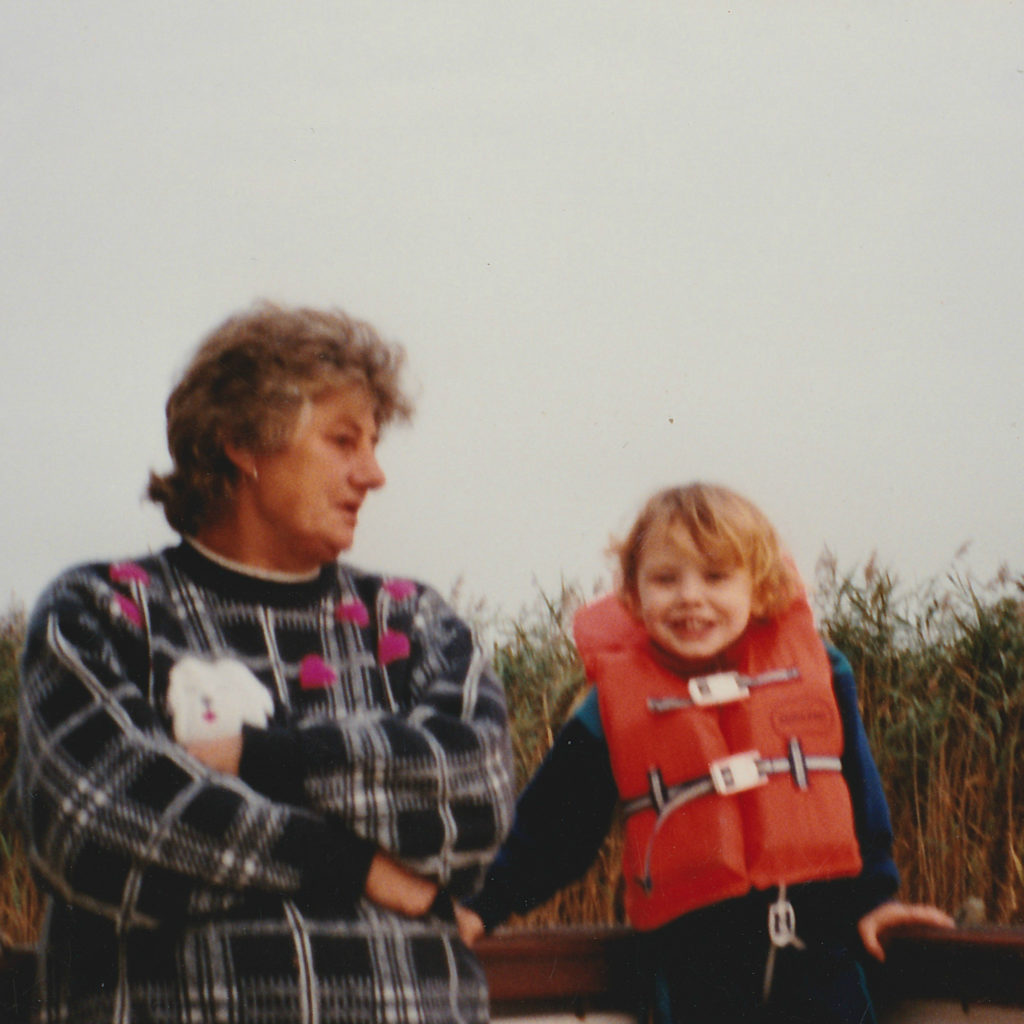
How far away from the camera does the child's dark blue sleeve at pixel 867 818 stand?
2311 mm

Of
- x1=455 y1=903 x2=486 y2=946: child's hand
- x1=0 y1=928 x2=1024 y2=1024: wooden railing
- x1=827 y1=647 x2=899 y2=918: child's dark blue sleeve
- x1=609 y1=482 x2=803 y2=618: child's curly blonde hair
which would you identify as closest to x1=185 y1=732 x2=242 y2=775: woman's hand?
x1=455 y1=903 x2=486 y2=946: child's hand

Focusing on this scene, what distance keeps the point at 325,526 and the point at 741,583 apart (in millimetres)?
820

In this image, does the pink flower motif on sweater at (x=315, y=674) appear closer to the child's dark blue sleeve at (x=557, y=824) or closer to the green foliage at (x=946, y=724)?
the child's dark blue sleeve at (x=557, y=824)

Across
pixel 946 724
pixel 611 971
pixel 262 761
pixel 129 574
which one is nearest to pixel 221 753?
pixel 262 761

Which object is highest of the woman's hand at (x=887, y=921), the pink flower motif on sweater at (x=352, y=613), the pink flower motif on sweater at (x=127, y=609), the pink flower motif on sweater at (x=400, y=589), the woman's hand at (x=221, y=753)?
the pink flower motif on sweater at (x=127, y=609)

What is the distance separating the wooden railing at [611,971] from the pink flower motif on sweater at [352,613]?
74 cm

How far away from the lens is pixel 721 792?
2.28 m

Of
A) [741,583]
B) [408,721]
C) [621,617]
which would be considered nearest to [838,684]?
[741,583]

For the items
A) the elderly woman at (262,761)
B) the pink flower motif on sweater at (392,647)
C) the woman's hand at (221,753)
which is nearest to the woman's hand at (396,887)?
the elderly woman at (262,761)

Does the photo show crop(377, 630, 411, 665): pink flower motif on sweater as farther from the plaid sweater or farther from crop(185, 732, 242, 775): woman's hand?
crop(185, 732, 242, 775): woman's hand

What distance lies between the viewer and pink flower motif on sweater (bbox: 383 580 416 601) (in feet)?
7.07

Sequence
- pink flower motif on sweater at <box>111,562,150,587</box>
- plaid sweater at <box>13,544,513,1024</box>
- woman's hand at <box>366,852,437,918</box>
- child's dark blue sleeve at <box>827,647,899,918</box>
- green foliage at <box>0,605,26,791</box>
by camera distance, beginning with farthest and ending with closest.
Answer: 1. green foliage at <box>0,605,26,791</box>
2. child's dark blue sleeve at <box>827,647,899,918</box>
3. pink flower motif on sweater at <box>111,562,150,587</box>
4. woman's hand at <box>366,852,437,918</box>
5. plaid sweater at <box>13,544,513,1024</box>

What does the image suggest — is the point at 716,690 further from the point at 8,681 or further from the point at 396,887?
the point at 8,681

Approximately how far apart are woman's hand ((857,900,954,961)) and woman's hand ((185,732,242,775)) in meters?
1.22
